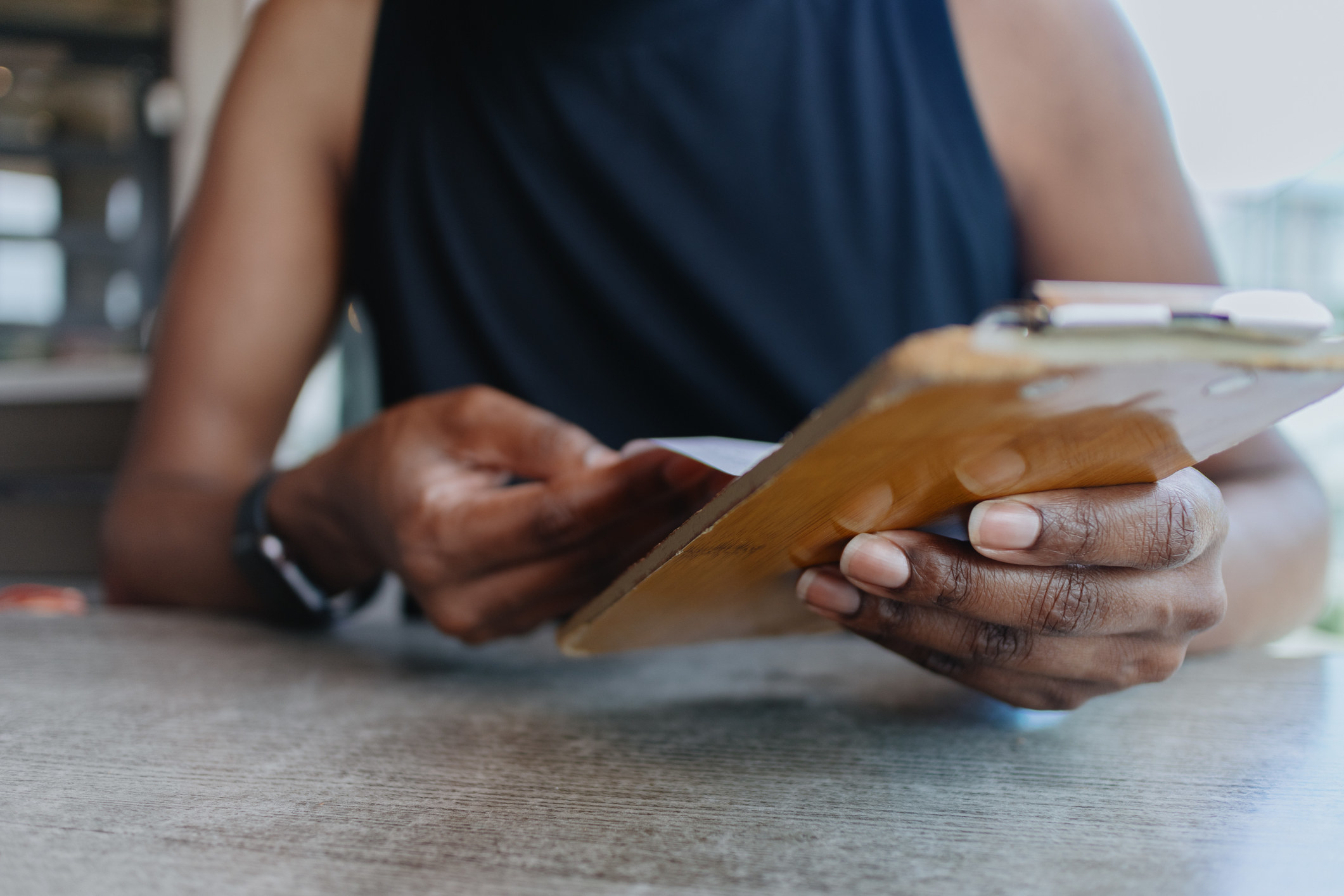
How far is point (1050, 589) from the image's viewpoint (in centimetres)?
35

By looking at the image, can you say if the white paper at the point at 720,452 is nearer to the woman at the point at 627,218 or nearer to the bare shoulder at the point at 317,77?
the woman at the point at 627,218

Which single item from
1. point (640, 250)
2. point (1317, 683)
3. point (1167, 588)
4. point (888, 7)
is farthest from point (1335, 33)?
point (1167, 588)

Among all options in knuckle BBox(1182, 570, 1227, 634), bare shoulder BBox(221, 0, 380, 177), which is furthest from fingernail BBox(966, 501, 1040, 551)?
bare shoulder BBox(221, 0, 380, 177)

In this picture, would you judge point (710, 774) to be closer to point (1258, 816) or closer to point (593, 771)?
point (593, 771)

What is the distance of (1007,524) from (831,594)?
0.08 m

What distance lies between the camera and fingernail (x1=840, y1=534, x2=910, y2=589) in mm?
326

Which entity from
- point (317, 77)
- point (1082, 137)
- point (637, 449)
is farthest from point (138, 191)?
point (637, 449)

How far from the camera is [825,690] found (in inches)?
19.9

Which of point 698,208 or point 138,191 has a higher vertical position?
point 698,208

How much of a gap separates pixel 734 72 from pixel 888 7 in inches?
6.9

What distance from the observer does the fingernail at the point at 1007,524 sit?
0.31 meters

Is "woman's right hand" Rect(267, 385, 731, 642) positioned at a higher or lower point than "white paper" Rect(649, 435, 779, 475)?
lower

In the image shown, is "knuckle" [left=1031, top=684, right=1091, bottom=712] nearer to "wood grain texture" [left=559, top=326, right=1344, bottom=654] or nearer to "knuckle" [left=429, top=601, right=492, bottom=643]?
"wood grain texture" [left=559, top=326, right=1344, bottom=654]

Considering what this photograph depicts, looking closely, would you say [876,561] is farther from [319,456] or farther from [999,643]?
[319,456]
